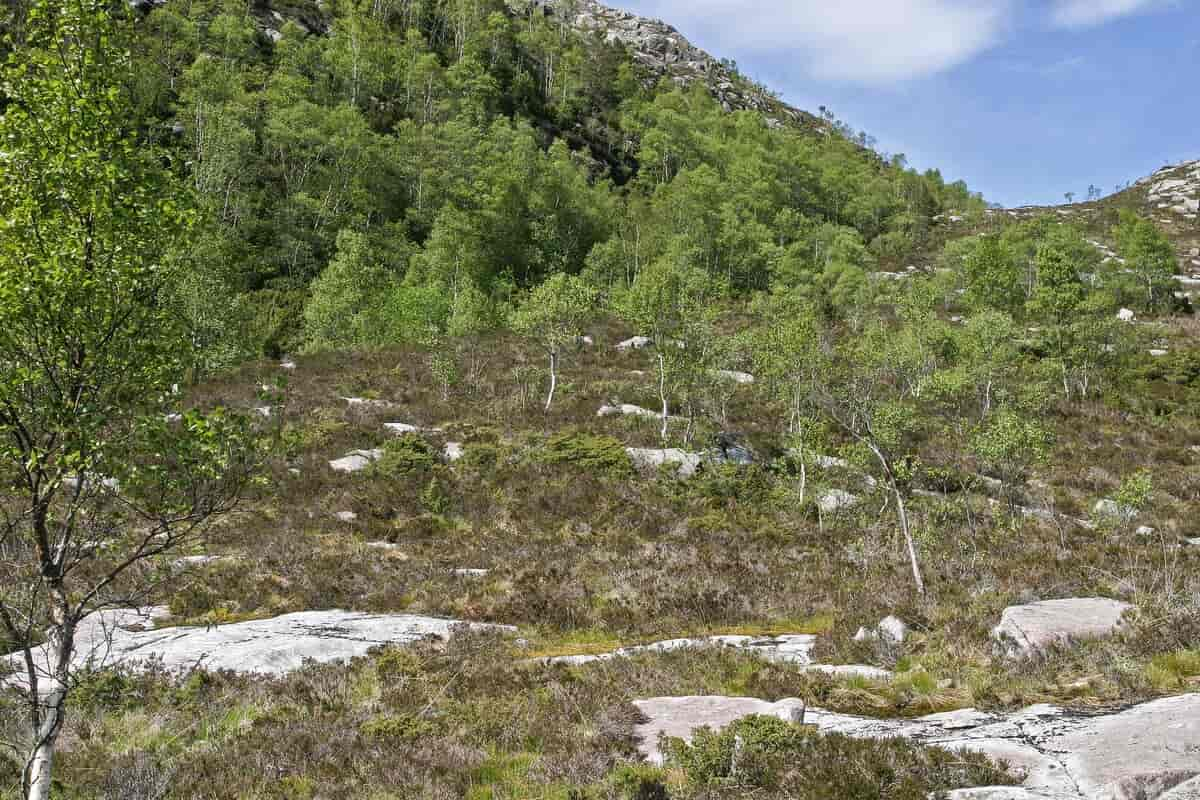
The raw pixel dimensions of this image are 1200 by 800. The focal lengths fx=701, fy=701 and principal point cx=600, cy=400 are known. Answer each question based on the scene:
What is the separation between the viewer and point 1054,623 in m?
9.69

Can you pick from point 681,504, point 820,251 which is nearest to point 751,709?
point 681,504

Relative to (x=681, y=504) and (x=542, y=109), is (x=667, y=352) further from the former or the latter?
(x=542, y=109)

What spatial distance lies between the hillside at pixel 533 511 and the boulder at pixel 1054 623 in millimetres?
67

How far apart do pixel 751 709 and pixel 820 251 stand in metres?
73.3

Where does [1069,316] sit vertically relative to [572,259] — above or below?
below

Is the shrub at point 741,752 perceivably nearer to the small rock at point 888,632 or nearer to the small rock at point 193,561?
the small rock at point 888,632

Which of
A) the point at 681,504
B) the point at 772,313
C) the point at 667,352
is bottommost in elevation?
the point at 681,504

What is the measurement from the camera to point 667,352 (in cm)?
3139

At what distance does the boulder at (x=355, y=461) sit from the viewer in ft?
82.2

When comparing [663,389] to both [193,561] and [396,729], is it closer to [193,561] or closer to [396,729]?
[193,561]

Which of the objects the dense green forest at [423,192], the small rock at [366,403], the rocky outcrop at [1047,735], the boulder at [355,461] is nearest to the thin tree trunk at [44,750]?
the rocky outcrop at [1047,735]

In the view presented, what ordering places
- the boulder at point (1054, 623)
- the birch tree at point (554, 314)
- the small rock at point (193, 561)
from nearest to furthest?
1. the boulder at point (1054, 623)
2. the small rock at point (193, 561)
3. the birch tree at point (554, 314)

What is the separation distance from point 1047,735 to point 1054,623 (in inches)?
146

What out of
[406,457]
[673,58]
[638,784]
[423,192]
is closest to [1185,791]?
[638,784]
